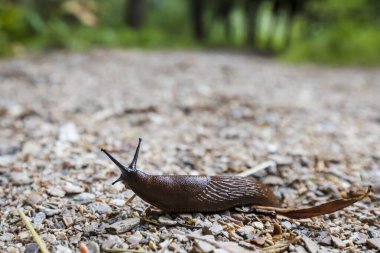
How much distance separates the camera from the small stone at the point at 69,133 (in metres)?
3.69

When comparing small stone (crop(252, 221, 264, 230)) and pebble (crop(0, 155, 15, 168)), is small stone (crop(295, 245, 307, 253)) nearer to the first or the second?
small stone (crop(252, 221, 264, 230))

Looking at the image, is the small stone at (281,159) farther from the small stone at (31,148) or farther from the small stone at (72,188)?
the small stone at (31,148)

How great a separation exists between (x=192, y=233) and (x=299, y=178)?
1.23 m

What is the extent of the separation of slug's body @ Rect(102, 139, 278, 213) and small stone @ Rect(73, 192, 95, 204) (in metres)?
0.34

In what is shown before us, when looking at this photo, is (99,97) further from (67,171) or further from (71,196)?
(71,196)

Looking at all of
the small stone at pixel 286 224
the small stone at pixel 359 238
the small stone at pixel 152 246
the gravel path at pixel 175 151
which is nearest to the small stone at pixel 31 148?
the gravel path at pixel 175 151

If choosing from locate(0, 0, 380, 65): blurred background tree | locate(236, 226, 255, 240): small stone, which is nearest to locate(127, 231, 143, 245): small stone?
locate(236, 226, 255, 240): small stone

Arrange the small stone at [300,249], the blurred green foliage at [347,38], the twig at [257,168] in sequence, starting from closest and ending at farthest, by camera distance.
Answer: the small stone at [300,249], the twig at [257,168], the blurred green foliage at [347,38]

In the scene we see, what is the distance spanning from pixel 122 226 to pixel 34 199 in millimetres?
614

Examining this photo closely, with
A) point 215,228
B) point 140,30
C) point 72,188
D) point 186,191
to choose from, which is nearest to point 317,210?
point 215,228

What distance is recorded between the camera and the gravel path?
208 cm

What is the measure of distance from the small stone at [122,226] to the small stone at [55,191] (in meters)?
0.51

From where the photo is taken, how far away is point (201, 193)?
217 centimetres

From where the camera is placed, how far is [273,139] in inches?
158
